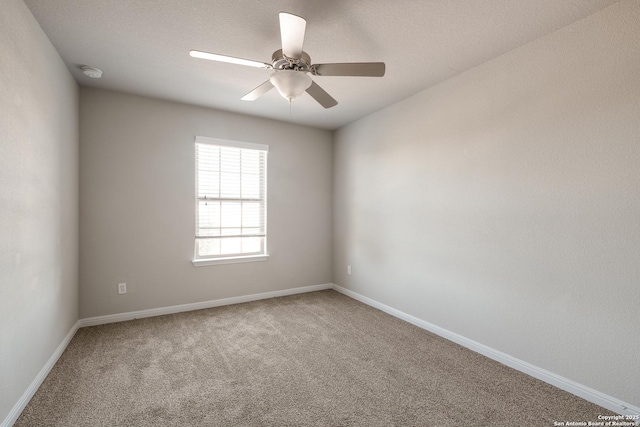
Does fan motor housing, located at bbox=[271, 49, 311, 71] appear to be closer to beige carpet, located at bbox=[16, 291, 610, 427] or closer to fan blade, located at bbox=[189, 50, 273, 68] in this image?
fan blade, located at bbox=[189, 50, 273, 68]

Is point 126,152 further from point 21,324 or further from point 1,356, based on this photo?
point 1,356

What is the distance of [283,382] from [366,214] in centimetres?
242

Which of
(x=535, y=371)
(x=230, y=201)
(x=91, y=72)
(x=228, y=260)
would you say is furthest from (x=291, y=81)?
(x=535, y=371)

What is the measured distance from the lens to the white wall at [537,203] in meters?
1.84

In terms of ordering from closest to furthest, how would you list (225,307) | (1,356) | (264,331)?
(1,356) → (264,331) → (225,307)

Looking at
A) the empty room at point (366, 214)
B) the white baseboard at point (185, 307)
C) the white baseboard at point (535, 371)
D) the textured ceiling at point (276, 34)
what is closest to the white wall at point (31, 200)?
the empty room at point (366, 214)

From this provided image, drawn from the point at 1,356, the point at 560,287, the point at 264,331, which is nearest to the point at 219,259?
the point at 264,331

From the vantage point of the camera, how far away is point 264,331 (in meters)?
3.07

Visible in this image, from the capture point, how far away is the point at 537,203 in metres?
2.24

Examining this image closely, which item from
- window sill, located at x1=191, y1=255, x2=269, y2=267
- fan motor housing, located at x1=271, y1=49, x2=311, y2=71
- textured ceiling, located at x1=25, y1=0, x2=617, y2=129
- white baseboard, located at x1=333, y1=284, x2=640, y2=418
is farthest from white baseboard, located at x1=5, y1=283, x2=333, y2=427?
fan motor housing, located at x1=271, y1=49, x2=311, y2=71

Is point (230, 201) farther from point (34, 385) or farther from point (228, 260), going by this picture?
point (34, 385)

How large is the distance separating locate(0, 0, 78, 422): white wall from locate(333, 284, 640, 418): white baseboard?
326cm

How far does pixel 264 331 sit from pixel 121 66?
288cm

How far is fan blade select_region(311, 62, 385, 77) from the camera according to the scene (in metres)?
1.88
